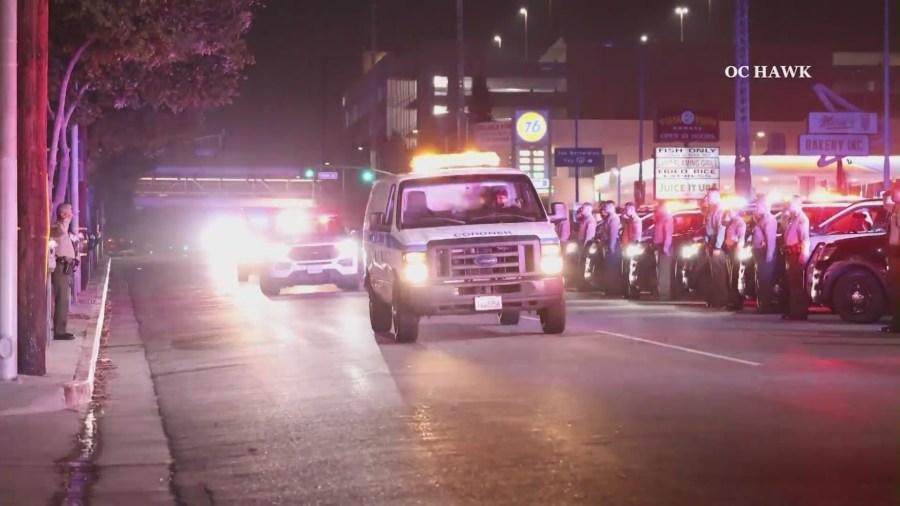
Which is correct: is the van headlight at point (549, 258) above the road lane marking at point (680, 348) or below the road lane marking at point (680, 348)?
above

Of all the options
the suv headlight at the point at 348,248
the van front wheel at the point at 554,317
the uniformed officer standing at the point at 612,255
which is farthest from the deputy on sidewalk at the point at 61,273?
the uniformed officer standing at the point at 612,255

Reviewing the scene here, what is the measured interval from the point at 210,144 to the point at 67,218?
4349 centimetres

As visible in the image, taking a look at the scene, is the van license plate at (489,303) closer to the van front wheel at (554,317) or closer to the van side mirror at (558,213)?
the van front wheel at (554,317)

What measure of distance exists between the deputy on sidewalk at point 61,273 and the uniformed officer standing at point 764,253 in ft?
33.2

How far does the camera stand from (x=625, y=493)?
7582 mm

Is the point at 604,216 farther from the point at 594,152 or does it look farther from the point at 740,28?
the point at 594,152

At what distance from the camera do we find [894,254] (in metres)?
17.2

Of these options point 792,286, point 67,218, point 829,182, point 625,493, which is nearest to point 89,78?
point 67,218

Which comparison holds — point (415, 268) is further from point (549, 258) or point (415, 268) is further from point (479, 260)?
point (549, 258)

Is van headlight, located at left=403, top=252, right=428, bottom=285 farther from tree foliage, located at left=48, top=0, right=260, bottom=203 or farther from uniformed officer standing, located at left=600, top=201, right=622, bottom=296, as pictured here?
uniformed officer standing, located at left=600, top=201, right=622, bottom=296

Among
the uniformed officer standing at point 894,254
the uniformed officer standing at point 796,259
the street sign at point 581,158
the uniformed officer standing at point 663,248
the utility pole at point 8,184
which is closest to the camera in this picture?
the utility pole at point 8,184

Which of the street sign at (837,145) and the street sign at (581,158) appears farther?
the street sign at (581,158)

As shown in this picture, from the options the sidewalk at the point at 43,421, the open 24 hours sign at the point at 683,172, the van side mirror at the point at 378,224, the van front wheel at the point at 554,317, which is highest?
the open 24 hours sign at the point at 683,172

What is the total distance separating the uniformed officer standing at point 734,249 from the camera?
68.9ft
